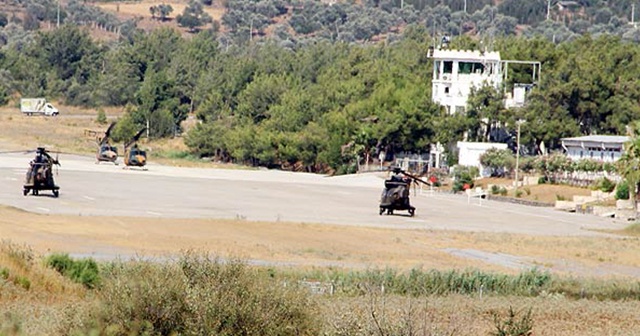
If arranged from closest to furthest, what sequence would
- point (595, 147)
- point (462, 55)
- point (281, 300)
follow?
point (281, 300), point (595, 147), point (462, 55)

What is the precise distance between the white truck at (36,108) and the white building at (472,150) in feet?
159

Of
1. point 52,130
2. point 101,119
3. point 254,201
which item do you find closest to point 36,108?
point 101,119

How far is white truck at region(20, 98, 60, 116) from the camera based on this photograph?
117938mm

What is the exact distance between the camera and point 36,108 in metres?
118

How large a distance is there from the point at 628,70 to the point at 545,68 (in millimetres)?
5314

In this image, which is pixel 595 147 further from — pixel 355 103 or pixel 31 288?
pixel 31 288

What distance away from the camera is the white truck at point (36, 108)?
118 m

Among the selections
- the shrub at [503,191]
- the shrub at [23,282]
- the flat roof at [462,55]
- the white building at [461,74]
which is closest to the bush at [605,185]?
the shrub at [503,191]

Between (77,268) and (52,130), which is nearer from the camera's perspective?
(77,268)

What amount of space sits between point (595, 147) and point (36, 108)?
2304 inches

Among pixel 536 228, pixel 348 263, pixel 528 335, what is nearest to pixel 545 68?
pixel 536 228

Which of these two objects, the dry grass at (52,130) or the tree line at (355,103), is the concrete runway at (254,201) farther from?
the dry grass at (52,130)

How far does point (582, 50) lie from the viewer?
95000 millimetres

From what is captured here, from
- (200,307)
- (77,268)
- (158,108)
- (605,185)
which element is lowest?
(77,268)
